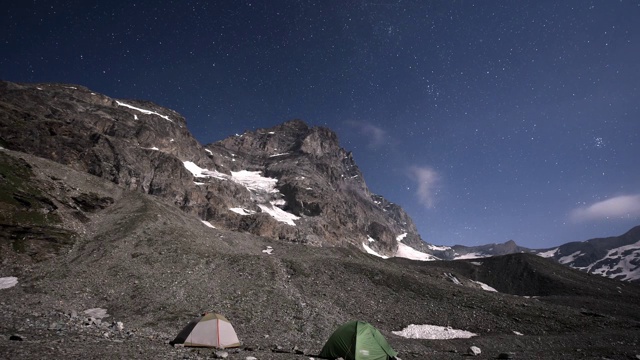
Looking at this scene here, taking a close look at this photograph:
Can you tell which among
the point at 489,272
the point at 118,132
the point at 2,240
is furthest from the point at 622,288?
the point at 118,132

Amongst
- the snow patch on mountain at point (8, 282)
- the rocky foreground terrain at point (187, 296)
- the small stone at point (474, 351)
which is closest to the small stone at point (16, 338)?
the rocky foreground terrain at point (187, 296)

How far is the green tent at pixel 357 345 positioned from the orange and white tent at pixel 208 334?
6046 millimetres

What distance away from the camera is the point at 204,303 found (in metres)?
30.6

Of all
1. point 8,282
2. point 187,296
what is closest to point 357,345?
point 187,296

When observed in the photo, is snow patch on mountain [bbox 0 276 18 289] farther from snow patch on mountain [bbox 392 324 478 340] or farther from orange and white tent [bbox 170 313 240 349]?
snow patch on mountain [bbox 392 324 478 340]

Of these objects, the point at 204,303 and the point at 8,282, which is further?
the point at 8,282

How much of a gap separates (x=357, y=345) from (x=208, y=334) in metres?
9.10

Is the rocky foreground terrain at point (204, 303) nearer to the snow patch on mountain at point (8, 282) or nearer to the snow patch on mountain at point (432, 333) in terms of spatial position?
the snow patch on mountain at point (8, 282)

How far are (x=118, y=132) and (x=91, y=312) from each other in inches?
6123

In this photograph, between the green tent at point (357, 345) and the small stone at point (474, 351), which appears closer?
the green tent at point (357, 345)

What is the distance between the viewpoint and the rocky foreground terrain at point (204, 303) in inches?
743

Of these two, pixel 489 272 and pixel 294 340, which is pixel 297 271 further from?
pixel 489 272

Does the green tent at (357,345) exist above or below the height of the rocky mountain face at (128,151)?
below

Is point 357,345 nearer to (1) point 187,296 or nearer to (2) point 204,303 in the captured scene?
(2) point 204,303
